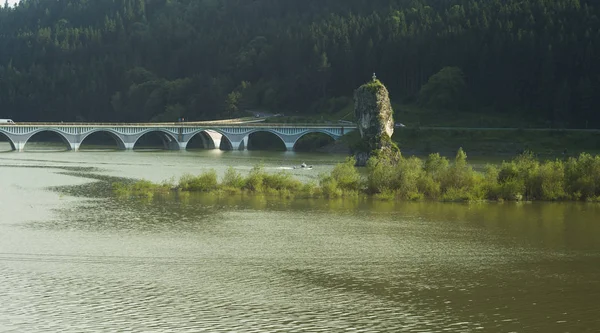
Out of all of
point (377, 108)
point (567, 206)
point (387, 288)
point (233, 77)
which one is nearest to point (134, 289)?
point (387, 288)

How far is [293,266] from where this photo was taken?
38500 mm

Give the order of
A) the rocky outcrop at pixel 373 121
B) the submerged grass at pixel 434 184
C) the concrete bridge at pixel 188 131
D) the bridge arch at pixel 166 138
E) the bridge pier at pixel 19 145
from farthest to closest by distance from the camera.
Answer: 1. the bridge arch at pixel 166 138
2. the concrete bridge at pixel 188 131
3. the bridge pier at pixel 19 145
4. the rocky outcrop at pixel 373 121
5. the submerged grass at pixel 434 184

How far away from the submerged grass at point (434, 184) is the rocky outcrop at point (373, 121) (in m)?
27.9

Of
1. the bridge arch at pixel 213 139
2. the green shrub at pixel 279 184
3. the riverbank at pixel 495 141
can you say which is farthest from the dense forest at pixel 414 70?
the green shrub at pixel 279 184

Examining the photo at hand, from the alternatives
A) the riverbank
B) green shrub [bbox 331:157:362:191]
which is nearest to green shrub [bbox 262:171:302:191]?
green shrub [bbox 331:157:362:191]

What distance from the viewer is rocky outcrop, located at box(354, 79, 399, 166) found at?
313 feet

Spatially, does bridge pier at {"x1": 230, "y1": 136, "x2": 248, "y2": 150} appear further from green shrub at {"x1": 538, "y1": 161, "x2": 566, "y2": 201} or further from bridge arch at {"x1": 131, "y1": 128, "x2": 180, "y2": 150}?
green shrub at {"x1": 538, "y1": 161, "x2": 566, "y2": 201}

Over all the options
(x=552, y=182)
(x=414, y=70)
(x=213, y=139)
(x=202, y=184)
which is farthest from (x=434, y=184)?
(x=414, y=70)

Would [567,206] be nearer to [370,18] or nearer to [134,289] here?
[134,289]

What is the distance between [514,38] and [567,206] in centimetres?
8930

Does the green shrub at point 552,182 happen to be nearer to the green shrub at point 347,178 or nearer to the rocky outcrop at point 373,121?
the green shrub at point 347,178

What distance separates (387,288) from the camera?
34750 millimetres

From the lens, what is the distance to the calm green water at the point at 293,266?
3027 cm

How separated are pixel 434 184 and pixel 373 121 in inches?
1323
